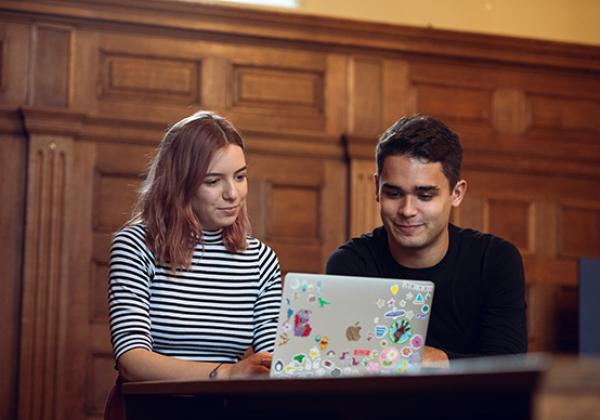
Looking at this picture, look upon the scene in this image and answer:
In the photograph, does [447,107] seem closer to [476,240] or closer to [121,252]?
[476,240]

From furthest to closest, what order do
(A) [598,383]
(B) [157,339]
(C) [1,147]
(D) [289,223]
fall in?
(D) [289,223]
(C) [1,147]
(B) [157,339]
(A) [598,383]

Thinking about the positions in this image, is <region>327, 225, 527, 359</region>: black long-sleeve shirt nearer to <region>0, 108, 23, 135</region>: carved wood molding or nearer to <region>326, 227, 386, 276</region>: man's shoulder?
<region>326, 227, 386, 276</region>: man's shoulder

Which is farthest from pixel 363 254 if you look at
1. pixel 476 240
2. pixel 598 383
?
pixel 598 383

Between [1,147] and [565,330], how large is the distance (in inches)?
115

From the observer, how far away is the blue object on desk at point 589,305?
15.9 ft

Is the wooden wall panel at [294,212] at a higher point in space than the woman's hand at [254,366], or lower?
higher

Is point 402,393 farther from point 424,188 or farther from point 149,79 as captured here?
point 149,79

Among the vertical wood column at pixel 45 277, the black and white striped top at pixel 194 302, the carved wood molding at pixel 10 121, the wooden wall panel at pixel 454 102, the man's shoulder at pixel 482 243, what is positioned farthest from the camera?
the wooden wall panel at pixel 454 102

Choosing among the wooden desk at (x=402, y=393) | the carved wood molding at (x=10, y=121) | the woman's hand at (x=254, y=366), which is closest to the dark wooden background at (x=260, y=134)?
the carved wood molding at (x=10, y=121)

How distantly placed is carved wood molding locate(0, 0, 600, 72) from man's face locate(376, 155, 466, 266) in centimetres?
213

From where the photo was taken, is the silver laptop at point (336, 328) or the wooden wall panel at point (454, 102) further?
the wooden wall panel at point (454, 102)

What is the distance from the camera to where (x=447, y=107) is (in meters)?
5.09

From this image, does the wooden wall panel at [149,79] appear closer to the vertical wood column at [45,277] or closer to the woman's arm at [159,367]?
the vertical wood column at [45,277]

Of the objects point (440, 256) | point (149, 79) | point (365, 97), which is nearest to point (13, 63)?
point (149, 79)
